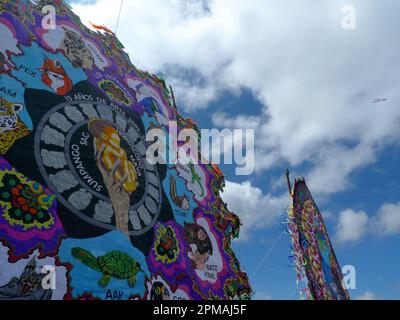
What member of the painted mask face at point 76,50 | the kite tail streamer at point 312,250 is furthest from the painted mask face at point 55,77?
the kite tail streamer at point 312,250

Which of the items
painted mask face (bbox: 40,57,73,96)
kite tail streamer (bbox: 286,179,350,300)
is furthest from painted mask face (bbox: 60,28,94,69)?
kite tail streamer (bbox: 286,179,350,300)

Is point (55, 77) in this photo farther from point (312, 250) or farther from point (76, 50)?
point (312, 250)

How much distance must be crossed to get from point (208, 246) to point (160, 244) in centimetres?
266

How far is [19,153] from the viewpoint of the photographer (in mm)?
8133

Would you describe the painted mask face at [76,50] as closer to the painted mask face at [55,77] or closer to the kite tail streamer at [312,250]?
the painted mask face at [55,77]

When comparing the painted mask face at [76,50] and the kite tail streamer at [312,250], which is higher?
the painted mask face at [76,50]

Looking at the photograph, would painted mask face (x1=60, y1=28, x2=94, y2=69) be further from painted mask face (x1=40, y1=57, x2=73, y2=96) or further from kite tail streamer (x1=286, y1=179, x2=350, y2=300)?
kite tail streamer (x1=286, y1=179, x2=350, y2=300)

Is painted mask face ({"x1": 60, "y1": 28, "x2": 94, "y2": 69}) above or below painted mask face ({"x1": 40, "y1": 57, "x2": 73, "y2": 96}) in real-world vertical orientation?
above

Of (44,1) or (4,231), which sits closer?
(4,231)

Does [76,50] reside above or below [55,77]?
above

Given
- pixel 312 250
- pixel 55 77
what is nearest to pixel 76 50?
pixel 55 77

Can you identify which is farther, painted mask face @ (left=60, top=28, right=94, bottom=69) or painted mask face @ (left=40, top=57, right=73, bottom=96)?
painted mask face @ (left=60, top=28, right=94, bottom=69)

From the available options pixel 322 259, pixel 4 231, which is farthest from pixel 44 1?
pixel 322 259
